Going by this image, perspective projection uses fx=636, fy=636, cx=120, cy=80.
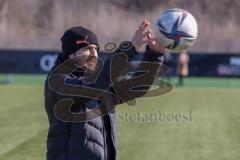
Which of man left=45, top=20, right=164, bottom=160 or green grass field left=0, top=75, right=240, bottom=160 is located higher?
man left=45, top=20, right=164, bottom=160

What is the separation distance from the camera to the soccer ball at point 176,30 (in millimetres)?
4754

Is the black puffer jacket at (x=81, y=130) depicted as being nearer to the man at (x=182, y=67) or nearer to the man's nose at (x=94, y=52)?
the man's nose at (x=94, y=52)

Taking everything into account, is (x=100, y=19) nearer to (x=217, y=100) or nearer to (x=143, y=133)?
(x=217, y=100)

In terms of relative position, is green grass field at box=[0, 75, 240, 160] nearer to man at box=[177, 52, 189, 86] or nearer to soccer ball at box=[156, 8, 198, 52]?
soccer ball at box=[156, 8, 198, 52]

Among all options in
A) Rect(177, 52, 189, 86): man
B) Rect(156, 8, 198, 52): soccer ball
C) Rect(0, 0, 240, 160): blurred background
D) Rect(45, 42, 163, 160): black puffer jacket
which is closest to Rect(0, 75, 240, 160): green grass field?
Rect(0, 0, 240, 160): blurred background

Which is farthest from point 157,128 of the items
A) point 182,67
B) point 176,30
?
point 182,67

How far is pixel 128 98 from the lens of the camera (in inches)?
196

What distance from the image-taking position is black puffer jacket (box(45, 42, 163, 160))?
14.6 ft

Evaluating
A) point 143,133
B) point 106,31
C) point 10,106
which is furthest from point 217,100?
point 106,31

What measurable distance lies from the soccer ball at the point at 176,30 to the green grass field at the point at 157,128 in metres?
5.42

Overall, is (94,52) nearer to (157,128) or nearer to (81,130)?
(81,130)

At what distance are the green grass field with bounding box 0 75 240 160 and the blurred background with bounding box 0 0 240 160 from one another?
0.06ft

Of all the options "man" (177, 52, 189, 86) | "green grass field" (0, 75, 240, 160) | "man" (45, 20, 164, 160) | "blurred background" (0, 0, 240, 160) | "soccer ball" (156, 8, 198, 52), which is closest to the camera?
"man" (45, 20, 164, 160)

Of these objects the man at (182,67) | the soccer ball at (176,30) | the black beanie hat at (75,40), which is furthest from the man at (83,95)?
the man at (182,67)
